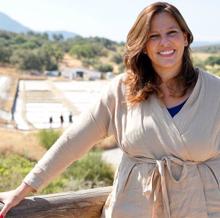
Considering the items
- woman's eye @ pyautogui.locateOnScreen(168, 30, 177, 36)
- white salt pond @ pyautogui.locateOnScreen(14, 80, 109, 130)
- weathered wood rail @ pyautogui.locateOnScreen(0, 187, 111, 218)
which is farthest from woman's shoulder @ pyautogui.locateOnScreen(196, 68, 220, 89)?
white salt pond @ pyautogui.locateOnScreen(14, 80, 109, 130)

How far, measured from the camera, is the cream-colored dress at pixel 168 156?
1.75 meters

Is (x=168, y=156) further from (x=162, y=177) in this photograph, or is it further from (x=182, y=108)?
(x=182, y=108)

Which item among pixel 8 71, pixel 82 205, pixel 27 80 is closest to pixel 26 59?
pixel 8 71

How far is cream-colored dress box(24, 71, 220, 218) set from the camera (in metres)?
1.75

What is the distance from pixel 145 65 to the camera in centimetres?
195

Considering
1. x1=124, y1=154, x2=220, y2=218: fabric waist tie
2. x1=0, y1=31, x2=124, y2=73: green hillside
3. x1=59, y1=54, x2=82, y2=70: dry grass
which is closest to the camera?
x1=124, y1=154, x2=220, y2=218: fabric waist tie

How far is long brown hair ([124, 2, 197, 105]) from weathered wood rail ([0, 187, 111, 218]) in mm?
393

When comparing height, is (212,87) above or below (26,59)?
above

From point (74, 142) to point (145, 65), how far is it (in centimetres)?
38

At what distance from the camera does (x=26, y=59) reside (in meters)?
66.4

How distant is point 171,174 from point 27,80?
56.6 meters

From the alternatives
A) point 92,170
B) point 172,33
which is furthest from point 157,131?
point 92,170

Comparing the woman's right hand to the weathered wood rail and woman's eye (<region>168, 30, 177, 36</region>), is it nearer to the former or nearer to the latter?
the weathered wood rail

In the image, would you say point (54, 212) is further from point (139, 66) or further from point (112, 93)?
point (139, 66)
